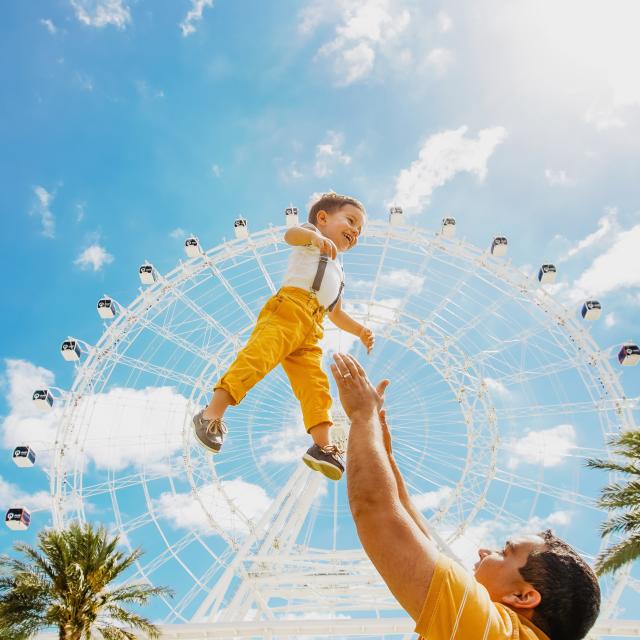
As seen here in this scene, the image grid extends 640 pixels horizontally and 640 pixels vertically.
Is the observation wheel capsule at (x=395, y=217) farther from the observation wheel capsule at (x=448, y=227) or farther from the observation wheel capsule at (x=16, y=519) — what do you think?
the observation wheel capsule at (x=16, y=519)

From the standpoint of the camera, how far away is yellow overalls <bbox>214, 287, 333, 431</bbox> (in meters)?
3.77

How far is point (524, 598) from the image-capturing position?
6.86 feet

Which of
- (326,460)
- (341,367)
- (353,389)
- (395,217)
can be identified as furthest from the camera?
(395,217)

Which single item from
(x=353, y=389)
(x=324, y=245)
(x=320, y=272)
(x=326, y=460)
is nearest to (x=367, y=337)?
(x=320, y=272)

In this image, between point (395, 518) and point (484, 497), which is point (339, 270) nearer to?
point (395, 518)

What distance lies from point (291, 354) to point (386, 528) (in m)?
2.74

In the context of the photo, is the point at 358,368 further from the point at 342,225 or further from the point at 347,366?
the point at 342,225

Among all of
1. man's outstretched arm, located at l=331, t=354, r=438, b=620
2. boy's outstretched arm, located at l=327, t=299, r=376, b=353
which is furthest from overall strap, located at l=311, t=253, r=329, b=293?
man's outstretched arm, located at l=331, t=354, r=438, b=620

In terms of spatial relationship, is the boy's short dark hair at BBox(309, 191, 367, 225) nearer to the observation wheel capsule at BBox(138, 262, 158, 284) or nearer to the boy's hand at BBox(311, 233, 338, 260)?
the boy's hand at BBox(311, 233, 338, 260)

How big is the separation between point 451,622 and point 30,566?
48.7ft

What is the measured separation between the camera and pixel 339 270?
16.4 feet

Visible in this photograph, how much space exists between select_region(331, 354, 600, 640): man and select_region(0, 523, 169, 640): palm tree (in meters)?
13.9

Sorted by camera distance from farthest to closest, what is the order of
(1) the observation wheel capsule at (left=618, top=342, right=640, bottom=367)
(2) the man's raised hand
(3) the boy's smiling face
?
(1) the observation wheel capsule at (left=618, top=342, right=640, bottom=367) < (3) the boy's smiling face < (2) the man's raised hand

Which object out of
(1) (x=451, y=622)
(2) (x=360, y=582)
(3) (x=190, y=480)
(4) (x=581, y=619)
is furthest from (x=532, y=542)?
(3) (x=190, y=480)
